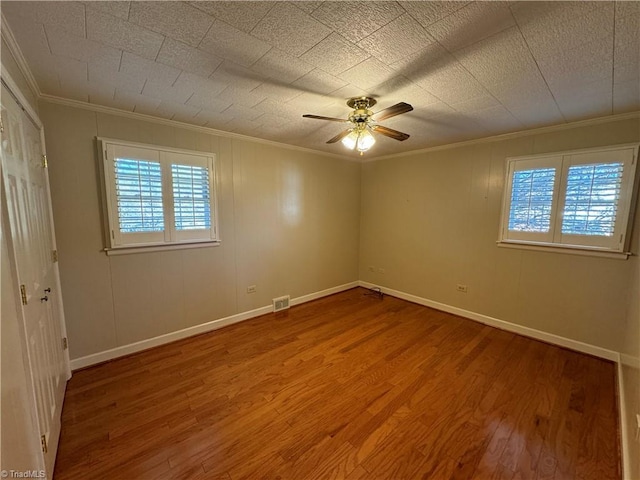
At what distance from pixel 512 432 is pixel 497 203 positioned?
8.20ft

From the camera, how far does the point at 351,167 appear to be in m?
4.66

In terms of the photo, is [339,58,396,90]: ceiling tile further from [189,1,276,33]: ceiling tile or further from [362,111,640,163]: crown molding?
[362,111,640,163]: crown molding

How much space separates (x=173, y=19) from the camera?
128 centimetres

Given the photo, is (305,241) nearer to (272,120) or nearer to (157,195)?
(272,120)

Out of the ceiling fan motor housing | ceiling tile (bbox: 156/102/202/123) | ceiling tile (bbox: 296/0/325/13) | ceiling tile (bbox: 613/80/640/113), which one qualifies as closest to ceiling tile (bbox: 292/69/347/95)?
the ceiling fan motor housing

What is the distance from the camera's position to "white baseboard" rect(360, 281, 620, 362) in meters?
2.71

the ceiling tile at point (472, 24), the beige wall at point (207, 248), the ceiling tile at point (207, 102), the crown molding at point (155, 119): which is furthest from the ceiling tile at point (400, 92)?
the beige wall at point (207, 248)

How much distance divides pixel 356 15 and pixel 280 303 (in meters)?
3.43

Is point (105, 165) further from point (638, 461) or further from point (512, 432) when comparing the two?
point (638, 461)

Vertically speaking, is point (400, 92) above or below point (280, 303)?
above

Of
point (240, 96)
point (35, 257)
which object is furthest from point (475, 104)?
point (35, 257)

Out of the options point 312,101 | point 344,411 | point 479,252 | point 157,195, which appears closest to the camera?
point 344,411

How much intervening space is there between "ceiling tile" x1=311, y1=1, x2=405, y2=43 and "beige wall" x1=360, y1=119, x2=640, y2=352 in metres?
2.72

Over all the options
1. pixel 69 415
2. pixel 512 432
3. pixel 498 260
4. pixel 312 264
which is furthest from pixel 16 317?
pixel 498 260
